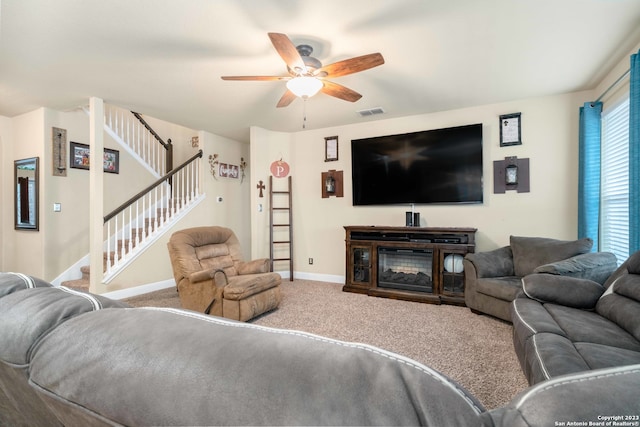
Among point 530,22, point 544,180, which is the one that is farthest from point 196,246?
point 544,180

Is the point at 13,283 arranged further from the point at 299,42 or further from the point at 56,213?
the point at 56,213

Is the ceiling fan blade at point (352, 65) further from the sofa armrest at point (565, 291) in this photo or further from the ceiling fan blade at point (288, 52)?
the sofa armrest at point (565, 291)

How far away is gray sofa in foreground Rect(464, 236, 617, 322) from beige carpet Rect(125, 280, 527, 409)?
0.67 ft

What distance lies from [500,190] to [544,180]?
1.53 ft

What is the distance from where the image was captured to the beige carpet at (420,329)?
203cm

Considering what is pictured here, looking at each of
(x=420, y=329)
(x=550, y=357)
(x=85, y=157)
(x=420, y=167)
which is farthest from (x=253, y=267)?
(x=85, y=157)

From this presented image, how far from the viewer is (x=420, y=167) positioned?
4.10 meters

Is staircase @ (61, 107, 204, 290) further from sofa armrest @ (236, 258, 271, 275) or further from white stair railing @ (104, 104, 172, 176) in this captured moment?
sofa armrest @ (236, 258, 271, 275)

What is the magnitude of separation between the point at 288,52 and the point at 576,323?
250cm

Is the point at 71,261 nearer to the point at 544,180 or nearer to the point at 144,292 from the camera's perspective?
the point at 144,292

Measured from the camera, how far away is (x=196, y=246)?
338 cm

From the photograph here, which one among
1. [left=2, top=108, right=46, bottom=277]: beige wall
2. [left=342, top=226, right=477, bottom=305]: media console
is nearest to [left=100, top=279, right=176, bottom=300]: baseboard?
[left=2, top=108, right=46, bottom=277]: beige wall

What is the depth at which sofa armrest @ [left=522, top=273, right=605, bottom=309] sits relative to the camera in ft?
6.83

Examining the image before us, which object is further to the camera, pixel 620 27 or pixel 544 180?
pixel 544 180
